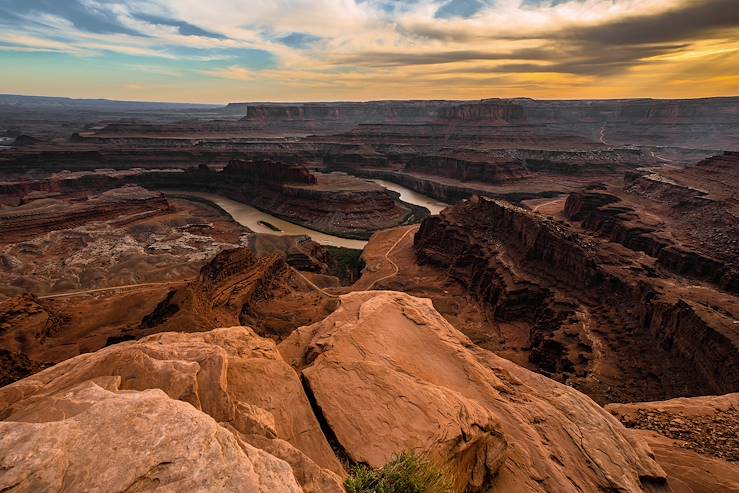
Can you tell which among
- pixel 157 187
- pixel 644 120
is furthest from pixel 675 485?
pixel 644 120

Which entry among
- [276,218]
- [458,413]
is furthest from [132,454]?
[276,218]

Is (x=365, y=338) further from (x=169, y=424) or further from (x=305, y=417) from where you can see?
(x=169, y=424)

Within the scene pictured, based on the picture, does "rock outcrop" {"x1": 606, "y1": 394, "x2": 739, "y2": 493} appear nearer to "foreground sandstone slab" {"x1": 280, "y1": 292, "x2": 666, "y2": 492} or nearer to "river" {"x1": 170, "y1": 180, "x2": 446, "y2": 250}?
"foreground sandstone slab" {"x1": 280, "y1": 292, "x2": 666, "y2": 492}

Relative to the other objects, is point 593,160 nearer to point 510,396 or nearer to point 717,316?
point 717,316

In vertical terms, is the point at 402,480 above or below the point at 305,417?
above

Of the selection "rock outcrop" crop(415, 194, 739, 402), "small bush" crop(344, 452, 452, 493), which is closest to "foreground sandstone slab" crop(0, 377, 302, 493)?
"small bush" crop(344, 452, 452, 493)

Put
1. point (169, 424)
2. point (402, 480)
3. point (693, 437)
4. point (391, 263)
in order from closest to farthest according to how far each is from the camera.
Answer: point (169, 424), point (402, 480), point (693, 437), point (391, 263)
